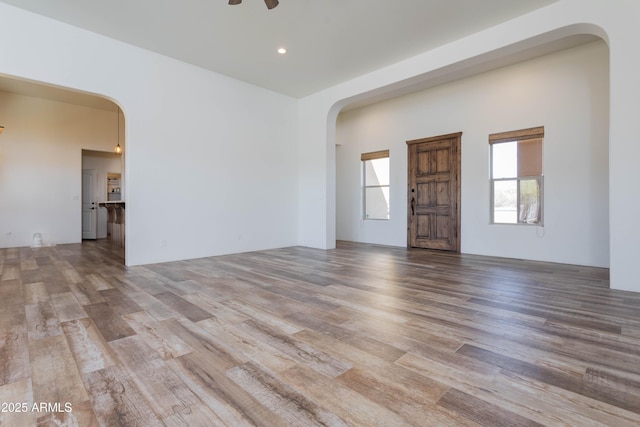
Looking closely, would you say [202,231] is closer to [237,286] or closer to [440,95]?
[237,286]

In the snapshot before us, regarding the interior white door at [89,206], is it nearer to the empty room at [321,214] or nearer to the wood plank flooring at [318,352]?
the empty room at [321,214]

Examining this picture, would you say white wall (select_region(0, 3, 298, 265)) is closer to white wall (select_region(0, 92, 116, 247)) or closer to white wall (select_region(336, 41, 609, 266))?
white wall (select_region(336, 41, 609, 266))

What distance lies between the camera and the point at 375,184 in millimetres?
7660

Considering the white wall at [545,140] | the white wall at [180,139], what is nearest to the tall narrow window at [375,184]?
the white wall at [545,140]

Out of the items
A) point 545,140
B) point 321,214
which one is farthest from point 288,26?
point 545,140

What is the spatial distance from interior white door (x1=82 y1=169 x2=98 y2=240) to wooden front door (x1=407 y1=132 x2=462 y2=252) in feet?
28.9

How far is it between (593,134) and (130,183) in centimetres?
710

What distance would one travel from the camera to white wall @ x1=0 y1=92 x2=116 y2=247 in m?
6.80

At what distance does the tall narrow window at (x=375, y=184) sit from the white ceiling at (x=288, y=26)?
101 inches

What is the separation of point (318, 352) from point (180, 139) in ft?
14.8

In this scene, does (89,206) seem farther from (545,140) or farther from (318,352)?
(545,140)

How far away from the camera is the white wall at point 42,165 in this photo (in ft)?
22.3

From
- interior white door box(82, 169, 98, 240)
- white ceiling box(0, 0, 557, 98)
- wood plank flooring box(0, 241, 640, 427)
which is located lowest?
wood plank flooring box(0, 241, 640, 427)

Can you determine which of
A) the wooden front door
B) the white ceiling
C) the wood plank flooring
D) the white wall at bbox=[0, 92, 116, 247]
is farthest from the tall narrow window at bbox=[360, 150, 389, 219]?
the white wall at bbox=[0, 92, 116, 247]
